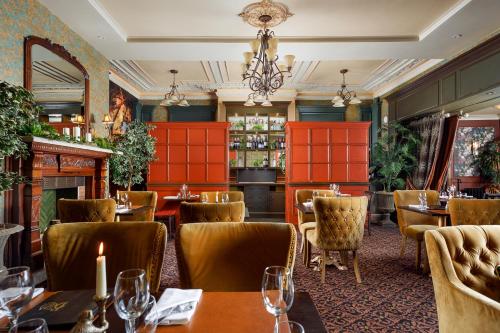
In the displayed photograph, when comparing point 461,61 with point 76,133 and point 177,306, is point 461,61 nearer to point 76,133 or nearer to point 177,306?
point 177,306

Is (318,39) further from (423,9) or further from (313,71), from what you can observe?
(313,71)

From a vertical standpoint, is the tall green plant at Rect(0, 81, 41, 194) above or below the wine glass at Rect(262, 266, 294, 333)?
above

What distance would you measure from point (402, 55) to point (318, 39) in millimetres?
1646

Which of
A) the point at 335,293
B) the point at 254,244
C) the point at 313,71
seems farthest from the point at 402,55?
the point at 254,244

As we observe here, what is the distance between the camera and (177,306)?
1035 millimetres

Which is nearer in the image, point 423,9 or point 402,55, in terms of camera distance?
point 423,9

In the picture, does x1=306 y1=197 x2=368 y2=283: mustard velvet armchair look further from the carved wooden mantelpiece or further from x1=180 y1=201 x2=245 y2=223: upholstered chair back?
the carved wooden mantelpiece

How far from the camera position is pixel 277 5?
378cm

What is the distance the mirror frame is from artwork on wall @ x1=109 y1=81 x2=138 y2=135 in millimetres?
1938

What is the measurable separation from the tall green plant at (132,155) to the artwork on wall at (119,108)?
0.66ft

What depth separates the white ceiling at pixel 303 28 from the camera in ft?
13.2

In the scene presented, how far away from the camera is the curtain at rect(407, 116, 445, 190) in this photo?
6.46 m

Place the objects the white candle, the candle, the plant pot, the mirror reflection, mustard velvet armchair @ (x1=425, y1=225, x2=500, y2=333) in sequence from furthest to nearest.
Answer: the plant pot → the white candle → the mirror reflection → mustard velvet armchair @ (x1=425, y1=225, x2=500, y2=333) → the candle

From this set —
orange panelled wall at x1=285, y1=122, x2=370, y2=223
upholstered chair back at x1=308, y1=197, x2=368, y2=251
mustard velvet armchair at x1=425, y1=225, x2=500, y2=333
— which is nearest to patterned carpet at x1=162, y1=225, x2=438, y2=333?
upholstered chair back at x1=308, y1=197, x2=368, y2=251
